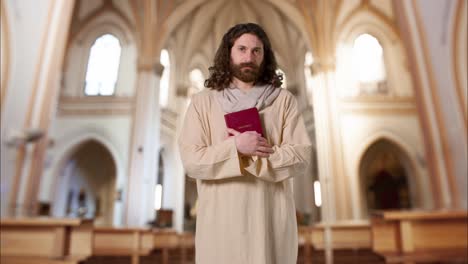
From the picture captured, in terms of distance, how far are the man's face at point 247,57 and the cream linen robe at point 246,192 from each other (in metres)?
0.19

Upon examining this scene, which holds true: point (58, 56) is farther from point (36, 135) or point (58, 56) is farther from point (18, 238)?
point (18, 238)

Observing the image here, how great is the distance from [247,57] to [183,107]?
1577cm

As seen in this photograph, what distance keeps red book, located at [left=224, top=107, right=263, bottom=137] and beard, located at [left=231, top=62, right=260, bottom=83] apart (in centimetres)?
23

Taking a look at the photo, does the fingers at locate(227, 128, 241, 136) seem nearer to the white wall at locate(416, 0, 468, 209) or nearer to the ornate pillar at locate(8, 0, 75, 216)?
the white wall at locate(416, 0, 468, 209)

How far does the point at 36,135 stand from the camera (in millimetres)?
6953

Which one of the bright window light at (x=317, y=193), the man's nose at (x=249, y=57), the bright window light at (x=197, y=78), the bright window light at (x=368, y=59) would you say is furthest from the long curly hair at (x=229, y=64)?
the bright window light at (x=197, y=78)

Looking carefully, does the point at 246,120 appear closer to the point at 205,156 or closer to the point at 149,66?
the point at 205,156

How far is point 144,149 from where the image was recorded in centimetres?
1320

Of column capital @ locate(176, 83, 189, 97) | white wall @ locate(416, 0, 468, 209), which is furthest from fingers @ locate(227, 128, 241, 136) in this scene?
column capital @ locate(176, 83, 189, 97)

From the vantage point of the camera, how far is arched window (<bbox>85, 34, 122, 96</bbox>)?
15.2 metres

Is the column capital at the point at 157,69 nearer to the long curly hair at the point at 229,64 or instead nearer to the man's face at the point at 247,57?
the long curly hair at the point at 229,64

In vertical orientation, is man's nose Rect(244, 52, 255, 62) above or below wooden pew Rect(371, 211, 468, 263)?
above

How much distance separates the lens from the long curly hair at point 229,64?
1.85 meters

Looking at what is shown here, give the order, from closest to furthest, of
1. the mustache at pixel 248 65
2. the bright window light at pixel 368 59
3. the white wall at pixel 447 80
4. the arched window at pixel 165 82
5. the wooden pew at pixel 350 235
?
the mustache at pixel 248 65 < the white wall at pixel 447 80 < the wooden pew at pixel 350 235 < the bright window light at pixel 368 59 < the arched window at pixel 165 82
